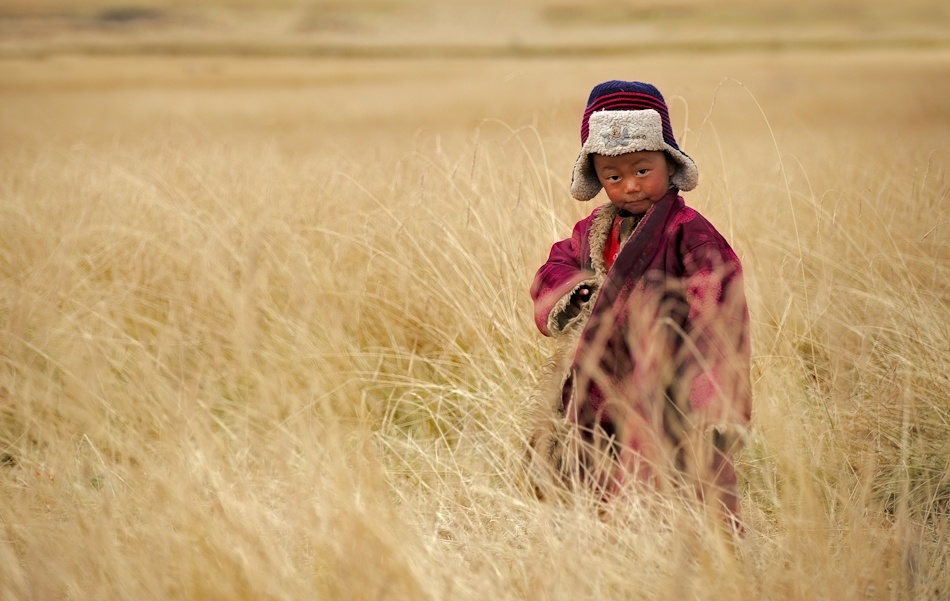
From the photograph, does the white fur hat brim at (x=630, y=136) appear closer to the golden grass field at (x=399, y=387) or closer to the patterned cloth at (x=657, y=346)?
the patterned cloth at (x=657, y=346)

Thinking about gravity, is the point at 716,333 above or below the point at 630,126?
below

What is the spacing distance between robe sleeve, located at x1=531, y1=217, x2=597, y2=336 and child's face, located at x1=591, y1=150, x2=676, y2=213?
13cm

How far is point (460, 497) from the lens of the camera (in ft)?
6.26

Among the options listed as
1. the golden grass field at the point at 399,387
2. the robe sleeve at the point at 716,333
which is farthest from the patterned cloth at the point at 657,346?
the golden grass field at the point at 399,387

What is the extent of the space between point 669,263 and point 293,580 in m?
0.92

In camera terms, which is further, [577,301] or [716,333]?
[577,301]

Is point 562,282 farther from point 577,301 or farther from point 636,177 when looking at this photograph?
point 636,177

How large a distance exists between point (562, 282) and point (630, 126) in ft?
1.16

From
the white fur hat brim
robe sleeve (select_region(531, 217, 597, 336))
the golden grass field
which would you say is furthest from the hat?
the golden grass field

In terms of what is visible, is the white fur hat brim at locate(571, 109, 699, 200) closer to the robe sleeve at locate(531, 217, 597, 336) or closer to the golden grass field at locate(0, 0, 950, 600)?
the robe sleeve at locate(531, 217, 597, 336)

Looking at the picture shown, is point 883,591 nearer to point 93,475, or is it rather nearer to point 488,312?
point 488,312

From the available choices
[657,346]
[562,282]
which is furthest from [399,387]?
[657,346]

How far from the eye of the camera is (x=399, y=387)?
8.32 ft

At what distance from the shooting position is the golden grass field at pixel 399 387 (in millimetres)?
1489
